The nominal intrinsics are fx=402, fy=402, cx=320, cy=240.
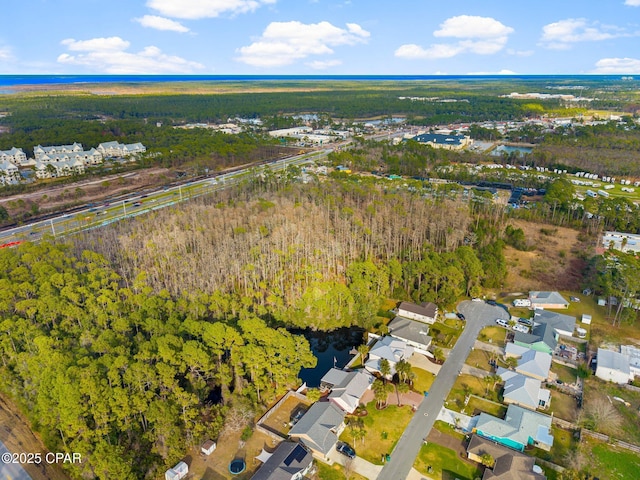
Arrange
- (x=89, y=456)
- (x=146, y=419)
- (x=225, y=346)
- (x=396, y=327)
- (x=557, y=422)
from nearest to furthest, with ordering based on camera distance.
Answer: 1. (x=89, y=456)
2. (x=146, y=419)
3. (x=557, y=422)
4. (x=225, y=346)
5. (x=396, y=327)

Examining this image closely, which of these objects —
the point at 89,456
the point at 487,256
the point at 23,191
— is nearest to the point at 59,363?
the point at 89,456

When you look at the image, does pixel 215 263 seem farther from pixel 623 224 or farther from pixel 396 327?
pixel 623 224

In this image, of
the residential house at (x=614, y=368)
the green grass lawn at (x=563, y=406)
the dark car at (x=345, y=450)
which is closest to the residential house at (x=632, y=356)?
the residential house at (x=614, y=368)

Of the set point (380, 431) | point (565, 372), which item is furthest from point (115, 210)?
point (565, 372)

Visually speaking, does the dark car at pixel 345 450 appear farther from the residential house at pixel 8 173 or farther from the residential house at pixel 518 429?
the residential house at pixel 8 173

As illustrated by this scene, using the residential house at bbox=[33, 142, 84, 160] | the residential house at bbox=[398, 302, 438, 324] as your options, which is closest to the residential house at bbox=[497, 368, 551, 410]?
the residential house at bbox=[398, 302, 438, 324]

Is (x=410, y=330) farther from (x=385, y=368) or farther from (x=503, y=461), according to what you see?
(x=503, y=461)

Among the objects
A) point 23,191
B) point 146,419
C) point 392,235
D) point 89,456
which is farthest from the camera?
point 23,191
